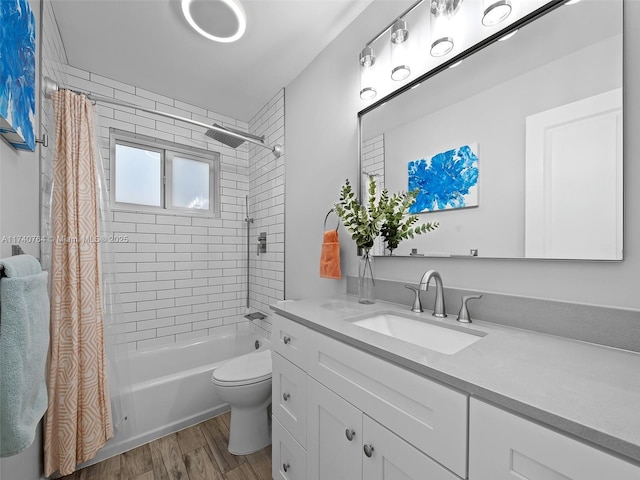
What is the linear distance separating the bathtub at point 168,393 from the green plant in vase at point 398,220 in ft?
5.11

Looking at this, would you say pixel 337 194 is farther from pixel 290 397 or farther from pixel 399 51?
pixel 290 397

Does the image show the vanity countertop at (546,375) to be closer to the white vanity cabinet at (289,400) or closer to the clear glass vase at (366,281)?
the white vanity cabinet at (289,400)

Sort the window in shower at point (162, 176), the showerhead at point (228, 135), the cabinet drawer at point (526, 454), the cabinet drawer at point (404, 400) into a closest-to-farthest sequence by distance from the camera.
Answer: the cabinet drawer at point (526, 454)
the cabinet drawer at point (404, 400)
the showerhead at point (228, 135)
the window in shower at point (162, 176)

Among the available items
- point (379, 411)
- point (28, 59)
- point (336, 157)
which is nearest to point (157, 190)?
point (28, 59)

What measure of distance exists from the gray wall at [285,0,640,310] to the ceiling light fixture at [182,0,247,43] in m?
0.58

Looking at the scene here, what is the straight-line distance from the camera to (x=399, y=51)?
1.34m

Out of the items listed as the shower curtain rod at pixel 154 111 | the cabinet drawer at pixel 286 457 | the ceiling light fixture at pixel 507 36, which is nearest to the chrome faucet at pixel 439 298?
the cabinet drawer at pixel 286 457

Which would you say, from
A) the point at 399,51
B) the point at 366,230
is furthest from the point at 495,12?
the point at 366,230

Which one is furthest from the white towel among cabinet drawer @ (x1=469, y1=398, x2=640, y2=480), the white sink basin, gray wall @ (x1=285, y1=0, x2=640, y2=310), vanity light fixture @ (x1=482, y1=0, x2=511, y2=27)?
vanity light fixture @ (x1=482, y1=0, x2=511, y2=27)

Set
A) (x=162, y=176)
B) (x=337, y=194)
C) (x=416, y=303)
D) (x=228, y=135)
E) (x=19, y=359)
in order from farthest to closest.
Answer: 1. (x=162, y=176)
2. (x=228, y=135)
3. (x=337, y=194)
4. (x=416, y=303)
5. (x=19, y=359)

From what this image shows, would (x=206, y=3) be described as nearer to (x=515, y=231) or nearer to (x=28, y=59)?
(x=28, y=59)

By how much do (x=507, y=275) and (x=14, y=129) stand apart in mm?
1834

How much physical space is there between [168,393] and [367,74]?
95.3 inches

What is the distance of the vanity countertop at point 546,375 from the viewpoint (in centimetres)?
44
